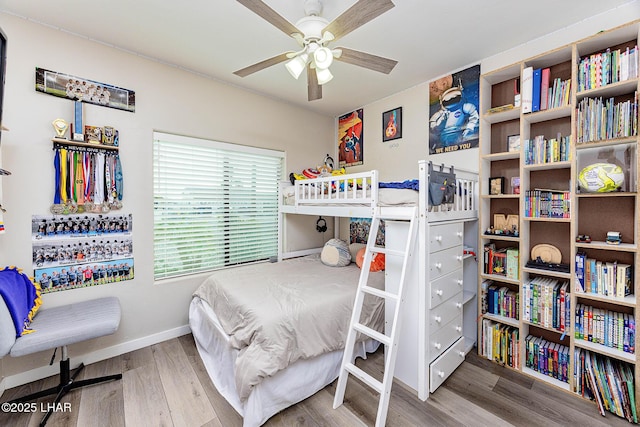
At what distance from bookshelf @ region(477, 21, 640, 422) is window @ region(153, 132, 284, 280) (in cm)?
245

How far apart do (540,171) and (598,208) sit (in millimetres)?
482

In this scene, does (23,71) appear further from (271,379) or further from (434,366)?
(434,366)

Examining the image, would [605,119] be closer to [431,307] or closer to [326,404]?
[431,307]

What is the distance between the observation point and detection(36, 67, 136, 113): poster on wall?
6.88 ft

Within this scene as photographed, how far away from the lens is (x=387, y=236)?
2.18 m

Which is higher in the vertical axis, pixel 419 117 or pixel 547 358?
pixel 419 117

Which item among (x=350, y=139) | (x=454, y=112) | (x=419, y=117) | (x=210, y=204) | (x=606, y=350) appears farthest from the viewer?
(x=350, y=139)

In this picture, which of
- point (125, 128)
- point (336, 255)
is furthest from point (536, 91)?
point (125, 128)

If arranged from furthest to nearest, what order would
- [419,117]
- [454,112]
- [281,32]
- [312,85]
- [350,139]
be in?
[350,139] → [419,117] → [454,112] → [281,32] → [312,85]

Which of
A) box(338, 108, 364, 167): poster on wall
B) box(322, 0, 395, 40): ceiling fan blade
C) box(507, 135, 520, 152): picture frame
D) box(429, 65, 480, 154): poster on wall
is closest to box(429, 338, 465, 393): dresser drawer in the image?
box(507, 135, 520, 152): picture frame

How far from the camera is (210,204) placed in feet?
9.84

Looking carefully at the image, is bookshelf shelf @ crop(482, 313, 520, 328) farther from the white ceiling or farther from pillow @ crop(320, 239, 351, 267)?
the white ceiling

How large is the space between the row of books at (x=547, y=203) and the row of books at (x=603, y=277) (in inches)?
13.8

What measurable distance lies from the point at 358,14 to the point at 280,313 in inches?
74.0
